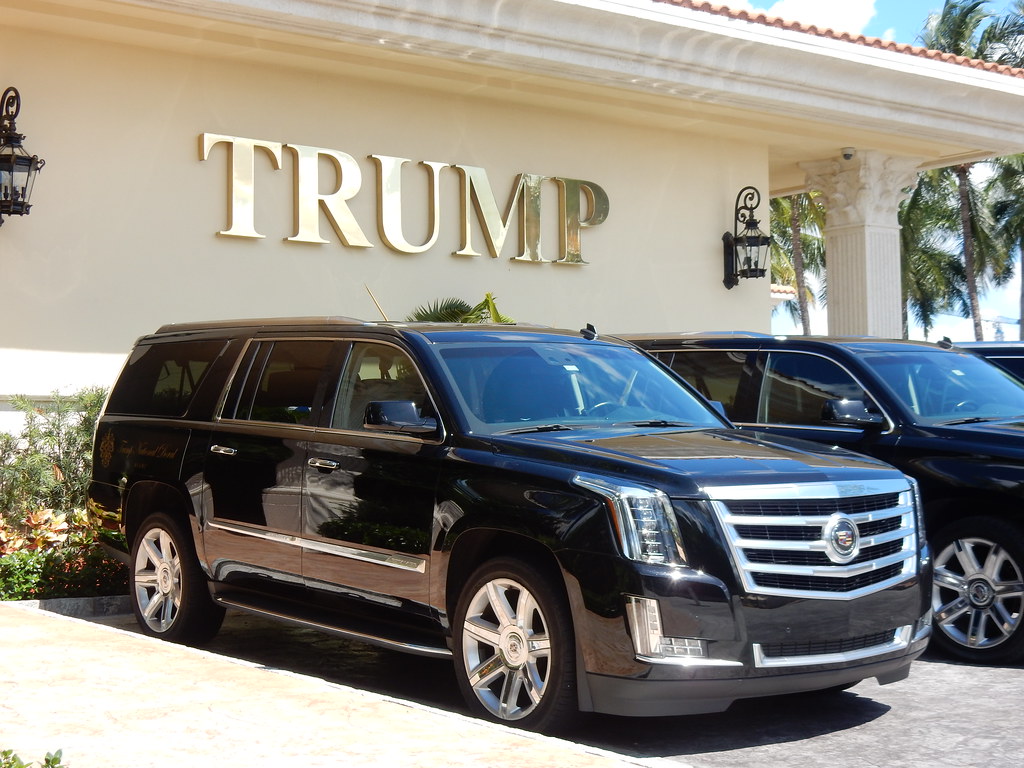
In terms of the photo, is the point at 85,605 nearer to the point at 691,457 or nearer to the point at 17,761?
the point at 691,457

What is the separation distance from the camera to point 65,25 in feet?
40.1

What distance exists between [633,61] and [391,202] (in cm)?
300

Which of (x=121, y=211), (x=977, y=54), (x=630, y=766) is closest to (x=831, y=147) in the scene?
(x=121, y=211)

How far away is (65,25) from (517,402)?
24.7ft

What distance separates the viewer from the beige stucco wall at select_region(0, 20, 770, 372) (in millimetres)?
12359

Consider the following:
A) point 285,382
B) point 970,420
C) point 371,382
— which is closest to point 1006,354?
point 970,420

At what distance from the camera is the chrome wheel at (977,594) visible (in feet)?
25.3

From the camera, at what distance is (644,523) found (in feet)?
18.5

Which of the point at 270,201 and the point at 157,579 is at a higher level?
the point at 270,201

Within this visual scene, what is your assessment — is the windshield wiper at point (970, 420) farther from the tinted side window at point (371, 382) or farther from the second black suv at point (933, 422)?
the tinted side window at point (371, 382)

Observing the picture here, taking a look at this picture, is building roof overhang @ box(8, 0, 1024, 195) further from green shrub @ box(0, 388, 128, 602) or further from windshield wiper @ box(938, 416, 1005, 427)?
windshield wiper @ box(938, 416, 1005, 427)

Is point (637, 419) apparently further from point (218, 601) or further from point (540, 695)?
point (218, 601)

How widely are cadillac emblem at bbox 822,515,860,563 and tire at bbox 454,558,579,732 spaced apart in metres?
1.21

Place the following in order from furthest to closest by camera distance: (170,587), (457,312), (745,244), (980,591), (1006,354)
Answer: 1. (745,244)
2. (457,312)
3. (1006,354)
4. (170,587)
5. (980,591)
